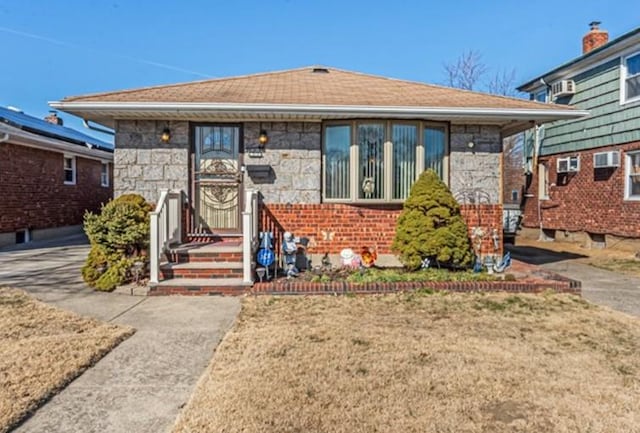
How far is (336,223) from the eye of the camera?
746cm

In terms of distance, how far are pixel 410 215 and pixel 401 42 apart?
47.0 ft

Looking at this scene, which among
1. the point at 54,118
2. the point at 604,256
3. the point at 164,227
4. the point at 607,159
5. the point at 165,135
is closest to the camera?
the point at 164,227

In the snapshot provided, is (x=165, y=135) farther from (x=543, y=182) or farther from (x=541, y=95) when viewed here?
(x=541, y=95)

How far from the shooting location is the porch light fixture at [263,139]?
24.0 ft

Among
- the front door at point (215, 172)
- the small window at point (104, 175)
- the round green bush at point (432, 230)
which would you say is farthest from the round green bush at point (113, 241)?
the small window at point (104, 175)

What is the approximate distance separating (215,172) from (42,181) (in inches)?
326

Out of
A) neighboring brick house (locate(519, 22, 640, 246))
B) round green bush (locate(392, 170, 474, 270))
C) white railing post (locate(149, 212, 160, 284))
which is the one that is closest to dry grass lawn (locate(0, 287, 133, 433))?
white railing post (locate(149, 212, 160, 284))

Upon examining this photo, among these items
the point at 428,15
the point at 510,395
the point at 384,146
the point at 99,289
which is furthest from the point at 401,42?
the point at 510,395

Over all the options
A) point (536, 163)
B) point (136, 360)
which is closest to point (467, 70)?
point (536, 163)

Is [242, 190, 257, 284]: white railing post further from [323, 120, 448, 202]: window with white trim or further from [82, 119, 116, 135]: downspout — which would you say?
[82, 119, 116, 135]: downspout

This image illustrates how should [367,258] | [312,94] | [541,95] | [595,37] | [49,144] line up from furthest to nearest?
[541,95] < [595,37] < [49,144] < [312,94] < [367,258]

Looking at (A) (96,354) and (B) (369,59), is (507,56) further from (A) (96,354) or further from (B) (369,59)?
(A) (96,354)

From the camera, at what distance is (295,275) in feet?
22.2

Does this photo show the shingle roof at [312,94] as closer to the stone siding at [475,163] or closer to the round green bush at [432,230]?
the stone siding at [475,163]
